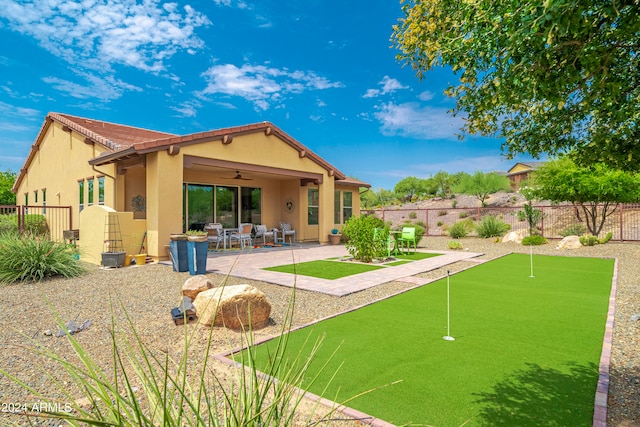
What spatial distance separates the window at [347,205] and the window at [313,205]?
2120 millimetres

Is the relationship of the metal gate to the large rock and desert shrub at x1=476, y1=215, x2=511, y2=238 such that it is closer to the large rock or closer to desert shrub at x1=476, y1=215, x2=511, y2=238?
the large rock

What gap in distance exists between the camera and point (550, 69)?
2248mm

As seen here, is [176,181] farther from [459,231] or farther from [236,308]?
[459,231]

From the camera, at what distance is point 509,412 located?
2.74 metres

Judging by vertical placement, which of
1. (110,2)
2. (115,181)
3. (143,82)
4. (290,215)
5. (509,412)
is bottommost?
(509,412)

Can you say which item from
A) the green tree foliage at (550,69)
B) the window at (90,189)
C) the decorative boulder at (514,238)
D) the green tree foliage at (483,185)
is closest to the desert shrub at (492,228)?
the decorative boulder at (514,238)

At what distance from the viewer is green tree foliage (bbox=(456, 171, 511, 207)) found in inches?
1539

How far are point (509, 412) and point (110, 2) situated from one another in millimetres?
13465

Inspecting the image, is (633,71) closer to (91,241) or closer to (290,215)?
(91,241)

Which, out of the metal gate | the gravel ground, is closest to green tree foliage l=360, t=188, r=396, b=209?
the metal gate

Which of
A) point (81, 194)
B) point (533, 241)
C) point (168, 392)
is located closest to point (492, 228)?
point (533, 241)

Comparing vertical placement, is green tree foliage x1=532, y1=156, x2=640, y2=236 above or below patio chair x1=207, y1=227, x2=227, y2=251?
above

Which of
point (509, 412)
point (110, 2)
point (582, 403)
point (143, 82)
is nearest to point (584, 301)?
point (582, 403)

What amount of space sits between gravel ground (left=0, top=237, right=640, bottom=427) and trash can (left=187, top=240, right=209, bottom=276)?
14.1 inches
